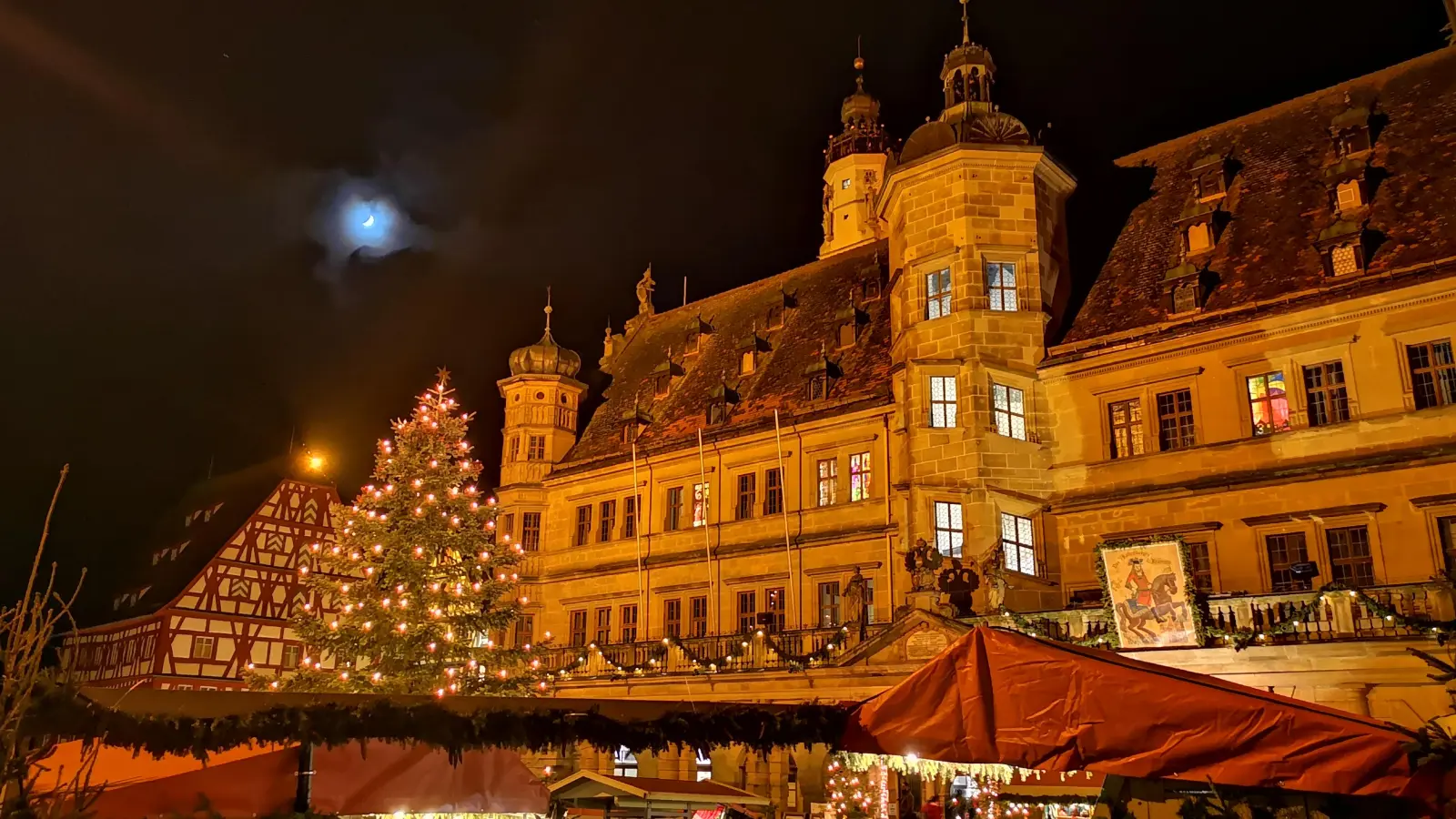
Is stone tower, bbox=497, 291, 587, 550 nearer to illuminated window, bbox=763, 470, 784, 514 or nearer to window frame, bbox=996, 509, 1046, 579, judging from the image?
illuminated window, bbox=763, 470, 784, 514

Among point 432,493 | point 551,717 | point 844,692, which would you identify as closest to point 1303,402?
point 844,692

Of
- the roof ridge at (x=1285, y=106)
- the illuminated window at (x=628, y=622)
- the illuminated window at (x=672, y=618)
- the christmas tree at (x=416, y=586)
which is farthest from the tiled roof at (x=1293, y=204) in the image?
the illuminated window at (x=628, y=622)

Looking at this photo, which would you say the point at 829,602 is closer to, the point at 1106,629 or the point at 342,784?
the point at 1106,629

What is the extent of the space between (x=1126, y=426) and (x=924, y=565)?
19.9 ft

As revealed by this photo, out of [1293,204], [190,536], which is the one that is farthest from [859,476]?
[190,536]

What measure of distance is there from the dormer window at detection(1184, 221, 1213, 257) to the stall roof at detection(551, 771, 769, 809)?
57.2 ft

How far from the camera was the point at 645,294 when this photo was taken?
147 ft

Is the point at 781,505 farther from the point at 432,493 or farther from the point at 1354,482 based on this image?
the point at 1354,482

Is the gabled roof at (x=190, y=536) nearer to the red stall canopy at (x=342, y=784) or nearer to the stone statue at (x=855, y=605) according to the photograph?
the stone statue at (x=855, y=605)

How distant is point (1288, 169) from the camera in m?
27.0

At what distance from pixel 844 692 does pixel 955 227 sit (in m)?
11.9

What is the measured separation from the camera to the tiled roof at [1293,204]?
2331 centimetres

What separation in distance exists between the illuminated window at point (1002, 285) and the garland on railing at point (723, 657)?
887 centimetres

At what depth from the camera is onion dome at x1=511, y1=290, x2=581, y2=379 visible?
39875 mm
